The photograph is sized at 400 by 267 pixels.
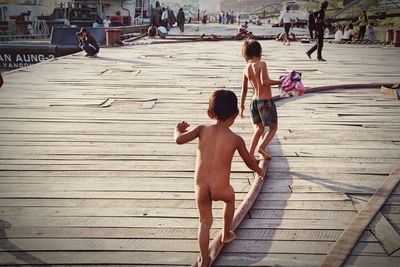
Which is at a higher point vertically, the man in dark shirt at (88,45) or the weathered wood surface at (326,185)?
the man in dark shirt at (88,45)

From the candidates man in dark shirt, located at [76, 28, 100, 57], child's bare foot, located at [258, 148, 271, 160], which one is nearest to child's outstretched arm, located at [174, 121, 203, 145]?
child's bare foot, located at [258, 148, 271, 160]

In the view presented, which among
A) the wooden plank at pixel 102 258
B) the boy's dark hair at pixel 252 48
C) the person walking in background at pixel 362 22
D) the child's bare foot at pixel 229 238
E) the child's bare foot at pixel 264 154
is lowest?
the wooden plank at pixel 102 258

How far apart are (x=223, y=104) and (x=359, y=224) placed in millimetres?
1416

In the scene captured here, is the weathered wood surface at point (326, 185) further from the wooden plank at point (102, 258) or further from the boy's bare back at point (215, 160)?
the boy's bare back at point (215, 160)

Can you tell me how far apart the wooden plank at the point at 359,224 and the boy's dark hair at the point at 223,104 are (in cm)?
110

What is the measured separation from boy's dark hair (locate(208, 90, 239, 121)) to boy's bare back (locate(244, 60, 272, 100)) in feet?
5.30

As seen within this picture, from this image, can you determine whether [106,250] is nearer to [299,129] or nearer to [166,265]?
[166,265]

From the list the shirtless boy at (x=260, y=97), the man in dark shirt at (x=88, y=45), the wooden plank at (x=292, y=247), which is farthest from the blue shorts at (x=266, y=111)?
the man in dark shirt at (x=88, y=45)

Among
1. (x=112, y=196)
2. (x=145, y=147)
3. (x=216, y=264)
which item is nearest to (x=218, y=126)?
(x=216, y=264)

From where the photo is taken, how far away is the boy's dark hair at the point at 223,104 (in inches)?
93.7

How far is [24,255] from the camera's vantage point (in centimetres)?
252

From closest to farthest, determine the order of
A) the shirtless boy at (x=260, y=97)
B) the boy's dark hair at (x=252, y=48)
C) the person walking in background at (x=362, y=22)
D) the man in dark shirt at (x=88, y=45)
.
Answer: the boy's dark hair at (x=252, y=48), the shirtless boy at (x=260, y=97), the man in dark shirt at (x=88, y=45), the person walking in background at (x=362, y=22)

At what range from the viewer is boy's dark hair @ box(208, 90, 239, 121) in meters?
2.38

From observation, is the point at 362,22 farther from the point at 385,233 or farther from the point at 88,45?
the point at 385,233
